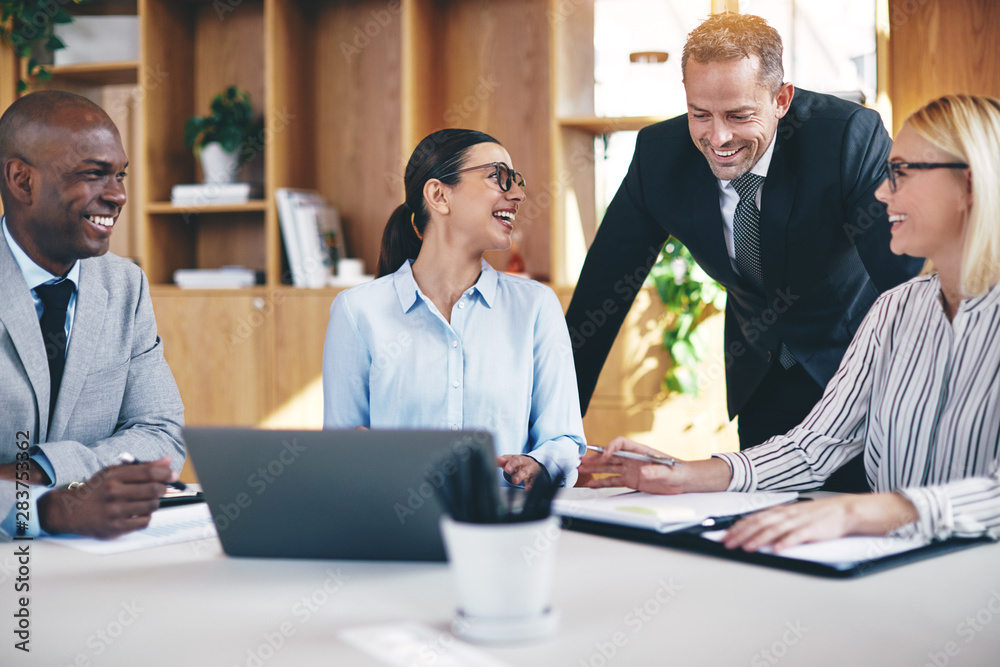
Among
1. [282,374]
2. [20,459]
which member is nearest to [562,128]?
[282,374]

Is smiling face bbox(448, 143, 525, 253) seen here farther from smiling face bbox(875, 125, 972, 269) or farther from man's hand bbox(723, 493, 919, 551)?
man's hand bbox(723, 493, 919, 551)

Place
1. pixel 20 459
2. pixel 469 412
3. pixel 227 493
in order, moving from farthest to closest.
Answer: pixel 469 412
pixel 20 459
pixel 227 493

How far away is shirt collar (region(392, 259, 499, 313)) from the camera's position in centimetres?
198

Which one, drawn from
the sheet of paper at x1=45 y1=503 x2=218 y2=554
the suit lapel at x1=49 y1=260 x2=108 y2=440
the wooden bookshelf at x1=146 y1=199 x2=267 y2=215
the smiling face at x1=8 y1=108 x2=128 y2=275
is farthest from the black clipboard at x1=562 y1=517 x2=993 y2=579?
the wooden bookshelf at x1=146 y1=199 x2=267 y2=215

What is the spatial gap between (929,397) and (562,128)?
2399 mm

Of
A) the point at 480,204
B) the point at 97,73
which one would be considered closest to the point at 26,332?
the point at 480,204

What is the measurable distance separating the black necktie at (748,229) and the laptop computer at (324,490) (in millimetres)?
1443

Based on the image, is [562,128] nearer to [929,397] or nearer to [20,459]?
[929,397]

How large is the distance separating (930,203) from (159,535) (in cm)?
130

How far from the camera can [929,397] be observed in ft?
4.77

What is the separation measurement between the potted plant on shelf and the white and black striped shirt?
3.14m

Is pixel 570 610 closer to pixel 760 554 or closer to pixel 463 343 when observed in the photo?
pixel 760 554

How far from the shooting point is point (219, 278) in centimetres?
404

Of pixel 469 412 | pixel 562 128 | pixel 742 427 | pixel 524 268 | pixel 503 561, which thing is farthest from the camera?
pixel 524 268
